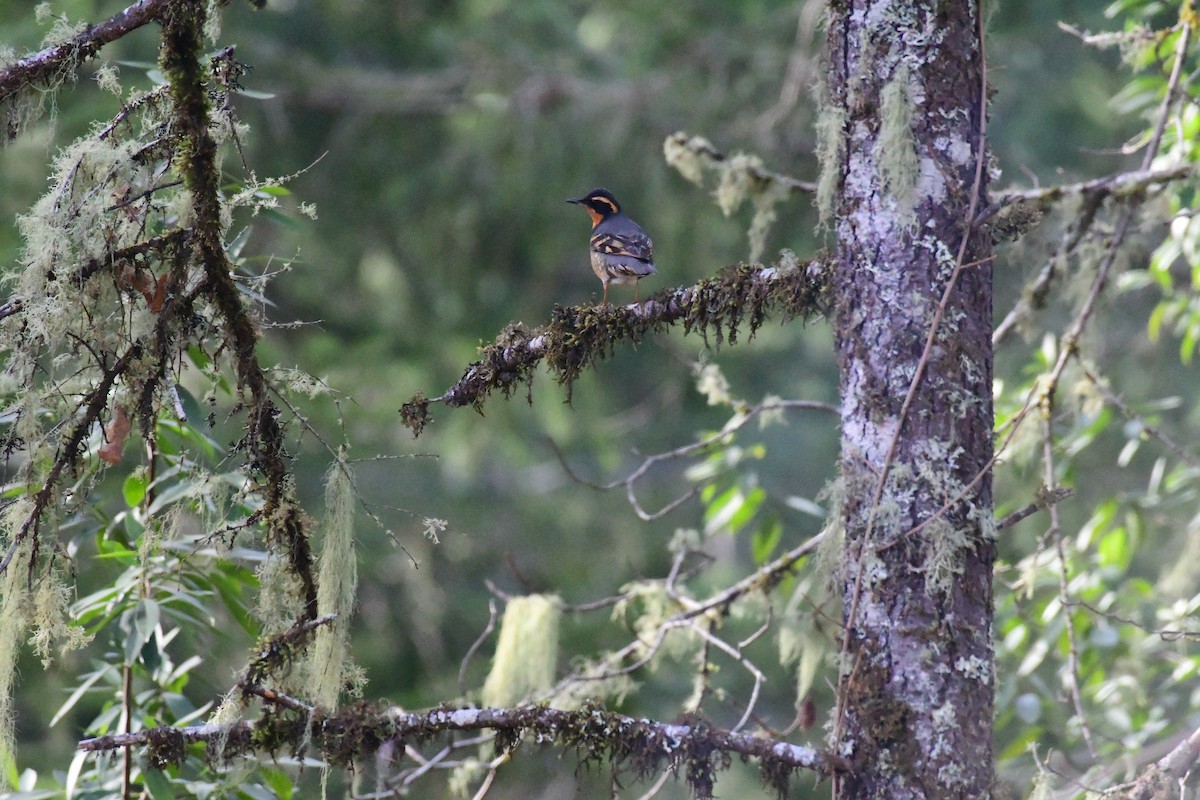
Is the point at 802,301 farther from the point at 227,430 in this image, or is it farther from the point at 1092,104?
the point at 1092,104

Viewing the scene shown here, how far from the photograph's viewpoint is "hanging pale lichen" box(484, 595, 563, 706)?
3734mm

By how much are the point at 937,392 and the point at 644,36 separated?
9317 millimetres

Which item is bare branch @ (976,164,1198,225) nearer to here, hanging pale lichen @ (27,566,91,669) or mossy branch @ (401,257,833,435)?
mossy branch @ (401,257,833,435)

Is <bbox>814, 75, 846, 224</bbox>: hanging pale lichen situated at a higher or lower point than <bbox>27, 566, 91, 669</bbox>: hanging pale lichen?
higher

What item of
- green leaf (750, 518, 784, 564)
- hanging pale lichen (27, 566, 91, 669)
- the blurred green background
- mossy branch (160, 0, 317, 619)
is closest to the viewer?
mossy branch (160, 0, 317, 619)

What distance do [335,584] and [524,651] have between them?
1.42 metres

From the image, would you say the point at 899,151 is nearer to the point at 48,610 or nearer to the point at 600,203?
the point at 48,610

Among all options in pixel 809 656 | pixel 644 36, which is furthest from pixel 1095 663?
pixel 644 36

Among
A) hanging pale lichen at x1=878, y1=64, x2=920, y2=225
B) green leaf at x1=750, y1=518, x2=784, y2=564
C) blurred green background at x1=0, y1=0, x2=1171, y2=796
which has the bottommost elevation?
green leaf at x1=750, y1=518, x2=784, y2=564

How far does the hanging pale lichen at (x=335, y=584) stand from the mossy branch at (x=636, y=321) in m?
0.23

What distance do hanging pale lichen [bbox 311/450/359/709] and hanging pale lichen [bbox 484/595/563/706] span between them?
1.28 meters

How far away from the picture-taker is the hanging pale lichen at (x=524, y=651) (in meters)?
3.73

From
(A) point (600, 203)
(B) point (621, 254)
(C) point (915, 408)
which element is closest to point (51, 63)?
(C) point (915, 408)

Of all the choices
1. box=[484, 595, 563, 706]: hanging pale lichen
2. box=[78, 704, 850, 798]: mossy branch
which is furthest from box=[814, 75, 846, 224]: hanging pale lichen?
box=[484, 595, 563, 706]: hanging pale lichen
